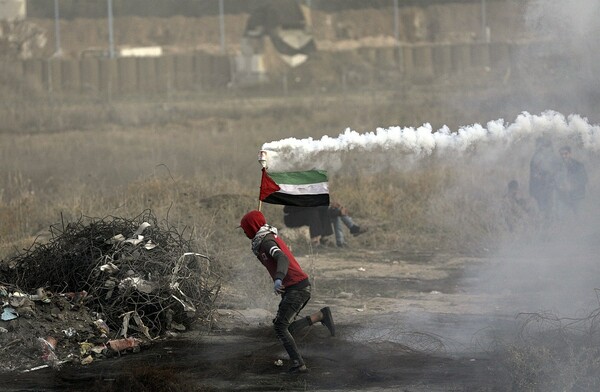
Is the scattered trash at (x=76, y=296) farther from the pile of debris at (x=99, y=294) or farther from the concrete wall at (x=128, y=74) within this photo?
the concrete wall at (x=128, y=74)

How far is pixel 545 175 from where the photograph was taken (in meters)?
19.1

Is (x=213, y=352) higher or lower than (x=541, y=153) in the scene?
lower

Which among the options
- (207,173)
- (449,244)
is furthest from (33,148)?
(449,244)

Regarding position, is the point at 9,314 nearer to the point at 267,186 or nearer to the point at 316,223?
the point at 267,186

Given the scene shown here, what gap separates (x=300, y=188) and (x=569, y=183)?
28.0ft

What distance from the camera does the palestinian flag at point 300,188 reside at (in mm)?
11930

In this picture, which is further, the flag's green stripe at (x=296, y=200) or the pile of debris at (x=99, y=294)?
the flag's green stripe at (x=296, y=200)

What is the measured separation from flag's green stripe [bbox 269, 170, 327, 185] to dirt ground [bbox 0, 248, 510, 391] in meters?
1.89

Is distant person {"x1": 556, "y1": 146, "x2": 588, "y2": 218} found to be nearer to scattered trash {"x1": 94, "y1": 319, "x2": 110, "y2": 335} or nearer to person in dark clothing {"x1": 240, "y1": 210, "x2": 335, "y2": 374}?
person in dark clothing {"x1": 240, "y1": 210, "x2": 335, "y2": 374}

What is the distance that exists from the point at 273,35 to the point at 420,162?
79.5 ft

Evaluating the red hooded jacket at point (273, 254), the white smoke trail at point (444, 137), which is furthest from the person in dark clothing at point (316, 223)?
the red hooded jacket at point (273, 254)

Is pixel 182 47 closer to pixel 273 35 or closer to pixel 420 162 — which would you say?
pixel 273 35

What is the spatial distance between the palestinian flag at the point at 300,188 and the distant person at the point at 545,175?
823 centimetres

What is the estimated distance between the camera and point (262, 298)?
47.4 ft
